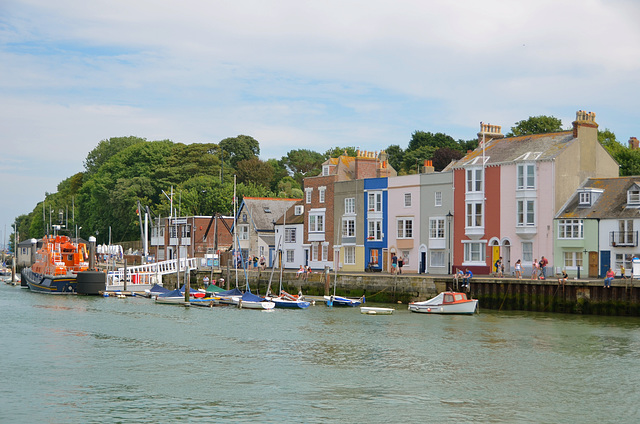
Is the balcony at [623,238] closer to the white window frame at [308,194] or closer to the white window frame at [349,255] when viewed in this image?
the white window frame at [349,255]

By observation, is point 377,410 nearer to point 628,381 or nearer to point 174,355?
point 628,381

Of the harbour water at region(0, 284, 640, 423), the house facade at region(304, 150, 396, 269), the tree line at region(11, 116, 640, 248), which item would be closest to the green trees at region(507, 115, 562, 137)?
the tree line at region(11, 116, 640, 248)

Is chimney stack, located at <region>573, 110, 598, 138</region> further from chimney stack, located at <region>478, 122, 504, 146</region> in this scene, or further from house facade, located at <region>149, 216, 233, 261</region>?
house facade, located at <region>149, 216, 233, 261</region>

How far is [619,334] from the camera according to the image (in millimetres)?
40594

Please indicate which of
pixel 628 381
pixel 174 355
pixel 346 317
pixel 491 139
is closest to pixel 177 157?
pixel 491 139

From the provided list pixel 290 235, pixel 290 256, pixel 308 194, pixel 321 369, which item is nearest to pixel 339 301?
pixel 308 194

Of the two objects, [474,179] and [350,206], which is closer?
[474,179]

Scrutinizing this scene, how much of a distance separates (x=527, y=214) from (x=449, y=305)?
40.0 ft

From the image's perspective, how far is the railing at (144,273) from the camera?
242 ft

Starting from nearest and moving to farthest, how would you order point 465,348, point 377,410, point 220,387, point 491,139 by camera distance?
point 377,410
point 220,387
point 465,348
point 491,139

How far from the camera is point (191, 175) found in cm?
11981

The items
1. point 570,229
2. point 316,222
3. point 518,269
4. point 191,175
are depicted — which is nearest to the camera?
point 518,269

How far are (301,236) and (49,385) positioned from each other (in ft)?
168

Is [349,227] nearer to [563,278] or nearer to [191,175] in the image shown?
[563,278]
